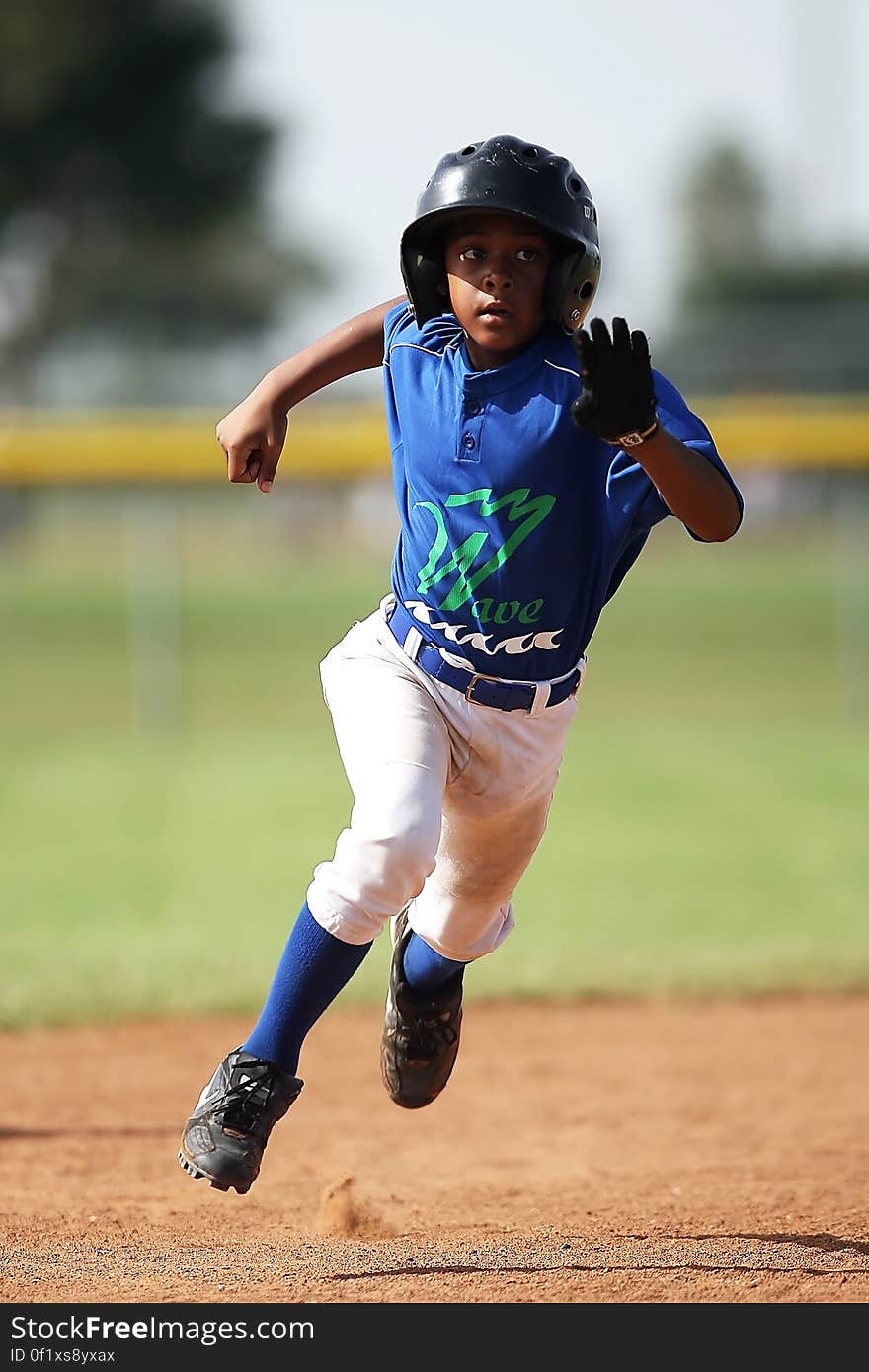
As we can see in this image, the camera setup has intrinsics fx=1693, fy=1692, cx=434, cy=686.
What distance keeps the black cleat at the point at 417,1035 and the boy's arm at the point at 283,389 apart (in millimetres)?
1022

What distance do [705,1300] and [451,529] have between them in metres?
1.31

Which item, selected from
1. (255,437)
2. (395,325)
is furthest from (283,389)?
(395,325)

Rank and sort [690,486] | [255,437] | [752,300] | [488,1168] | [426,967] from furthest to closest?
[752,300] < [488,1168] < [426,967] < [255,437] < [690,486]

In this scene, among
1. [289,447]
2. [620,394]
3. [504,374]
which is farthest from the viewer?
[289,447]

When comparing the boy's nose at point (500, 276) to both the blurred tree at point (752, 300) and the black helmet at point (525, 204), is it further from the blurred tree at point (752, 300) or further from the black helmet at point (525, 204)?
the blurred tree at point (752, 300)

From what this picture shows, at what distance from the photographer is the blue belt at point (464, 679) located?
2.98 m

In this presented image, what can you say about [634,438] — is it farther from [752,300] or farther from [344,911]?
[752,300]

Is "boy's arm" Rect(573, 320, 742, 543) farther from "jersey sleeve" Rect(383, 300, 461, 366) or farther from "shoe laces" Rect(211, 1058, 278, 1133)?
"shoe laces" Rect(211, 1058, 278, 1133)

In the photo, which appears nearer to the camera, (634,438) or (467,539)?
(634,438)

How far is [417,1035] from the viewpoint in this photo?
11.4ft

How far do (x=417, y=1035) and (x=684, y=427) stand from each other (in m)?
1.41

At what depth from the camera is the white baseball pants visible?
9.11 feet

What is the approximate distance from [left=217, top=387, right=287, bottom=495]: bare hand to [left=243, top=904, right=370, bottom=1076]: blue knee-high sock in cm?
82

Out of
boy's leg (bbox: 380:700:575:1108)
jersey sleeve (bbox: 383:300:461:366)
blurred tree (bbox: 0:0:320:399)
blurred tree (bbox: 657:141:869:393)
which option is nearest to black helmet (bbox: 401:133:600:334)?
jersey sleeve (bbox: 383:300:461:366)
